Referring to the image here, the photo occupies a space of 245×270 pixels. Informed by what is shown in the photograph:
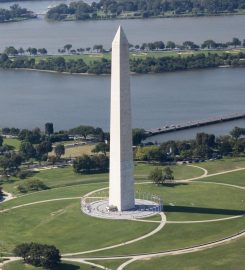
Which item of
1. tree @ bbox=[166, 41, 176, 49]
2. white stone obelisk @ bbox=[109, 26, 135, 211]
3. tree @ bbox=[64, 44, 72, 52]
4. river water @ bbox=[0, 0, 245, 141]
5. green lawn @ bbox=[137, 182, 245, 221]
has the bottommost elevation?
river water @ bbox=[0, 0, 245, 141]

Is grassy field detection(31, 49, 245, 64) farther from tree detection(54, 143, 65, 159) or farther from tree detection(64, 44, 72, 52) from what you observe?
tree detection(54, 143, 65, 159)

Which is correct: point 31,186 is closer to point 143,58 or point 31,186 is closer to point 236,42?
point 143,58

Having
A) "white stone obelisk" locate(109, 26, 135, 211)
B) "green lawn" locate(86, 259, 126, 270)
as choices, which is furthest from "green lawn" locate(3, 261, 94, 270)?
"white stone obelisk" locate(109, 26, 135, 211)

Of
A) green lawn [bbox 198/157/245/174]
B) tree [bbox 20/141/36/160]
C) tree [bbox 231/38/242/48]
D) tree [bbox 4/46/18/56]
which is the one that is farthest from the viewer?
tree [bbox 4/46/18/56]

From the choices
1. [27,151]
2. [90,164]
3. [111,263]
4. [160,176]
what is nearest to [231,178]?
[160,176]

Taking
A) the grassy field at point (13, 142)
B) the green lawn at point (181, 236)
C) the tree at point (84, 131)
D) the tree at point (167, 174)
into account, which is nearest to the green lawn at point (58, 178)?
the tree at point (167, 174)

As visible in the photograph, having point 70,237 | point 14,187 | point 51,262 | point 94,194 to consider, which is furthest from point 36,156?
point 51,262

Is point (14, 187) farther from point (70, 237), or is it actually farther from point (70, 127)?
point (70, 127)
